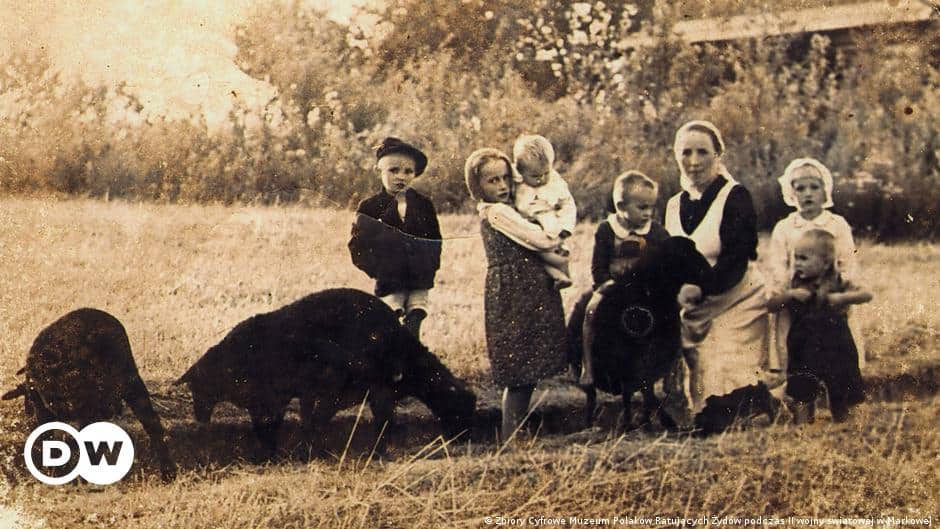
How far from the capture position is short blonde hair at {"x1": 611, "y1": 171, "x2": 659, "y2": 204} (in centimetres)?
441

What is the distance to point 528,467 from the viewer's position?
14.4 ft

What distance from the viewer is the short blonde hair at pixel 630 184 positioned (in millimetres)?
4410

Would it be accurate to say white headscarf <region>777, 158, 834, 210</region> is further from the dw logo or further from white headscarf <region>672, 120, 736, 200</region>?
the dw logo

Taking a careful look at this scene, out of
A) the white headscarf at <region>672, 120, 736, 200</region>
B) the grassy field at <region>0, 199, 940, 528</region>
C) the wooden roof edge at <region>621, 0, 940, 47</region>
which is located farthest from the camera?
the wooden roof edge at <region>621, 0, 940, 47</region>

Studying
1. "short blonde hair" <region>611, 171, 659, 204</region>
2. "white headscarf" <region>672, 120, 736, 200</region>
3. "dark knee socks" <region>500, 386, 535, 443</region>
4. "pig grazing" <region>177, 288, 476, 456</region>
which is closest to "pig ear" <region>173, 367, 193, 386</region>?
"pig grazing" <region>177, 288, 476, 456</region>

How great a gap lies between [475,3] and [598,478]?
2.18 m

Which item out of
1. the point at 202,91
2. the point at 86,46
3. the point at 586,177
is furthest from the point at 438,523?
the point at 86,46

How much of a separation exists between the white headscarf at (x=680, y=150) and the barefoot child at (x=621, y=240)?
0.13 m

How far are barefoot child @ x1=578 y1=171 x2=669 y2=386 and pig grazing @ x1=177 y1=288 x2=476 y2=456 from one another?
0.81 metres

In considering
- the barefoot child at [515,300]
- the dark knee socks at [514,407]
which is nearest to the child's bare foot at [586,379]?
the barefoot child at [515,300]

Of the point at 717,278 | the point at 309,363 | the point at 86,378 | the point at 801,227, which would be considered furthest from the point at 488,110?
the point at 86,378

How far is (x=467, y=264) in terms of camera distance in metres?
4.39

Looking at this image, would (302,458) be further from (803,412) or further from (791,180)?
(791,180)

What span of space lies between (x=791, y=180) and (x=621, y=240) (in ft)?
2.68
